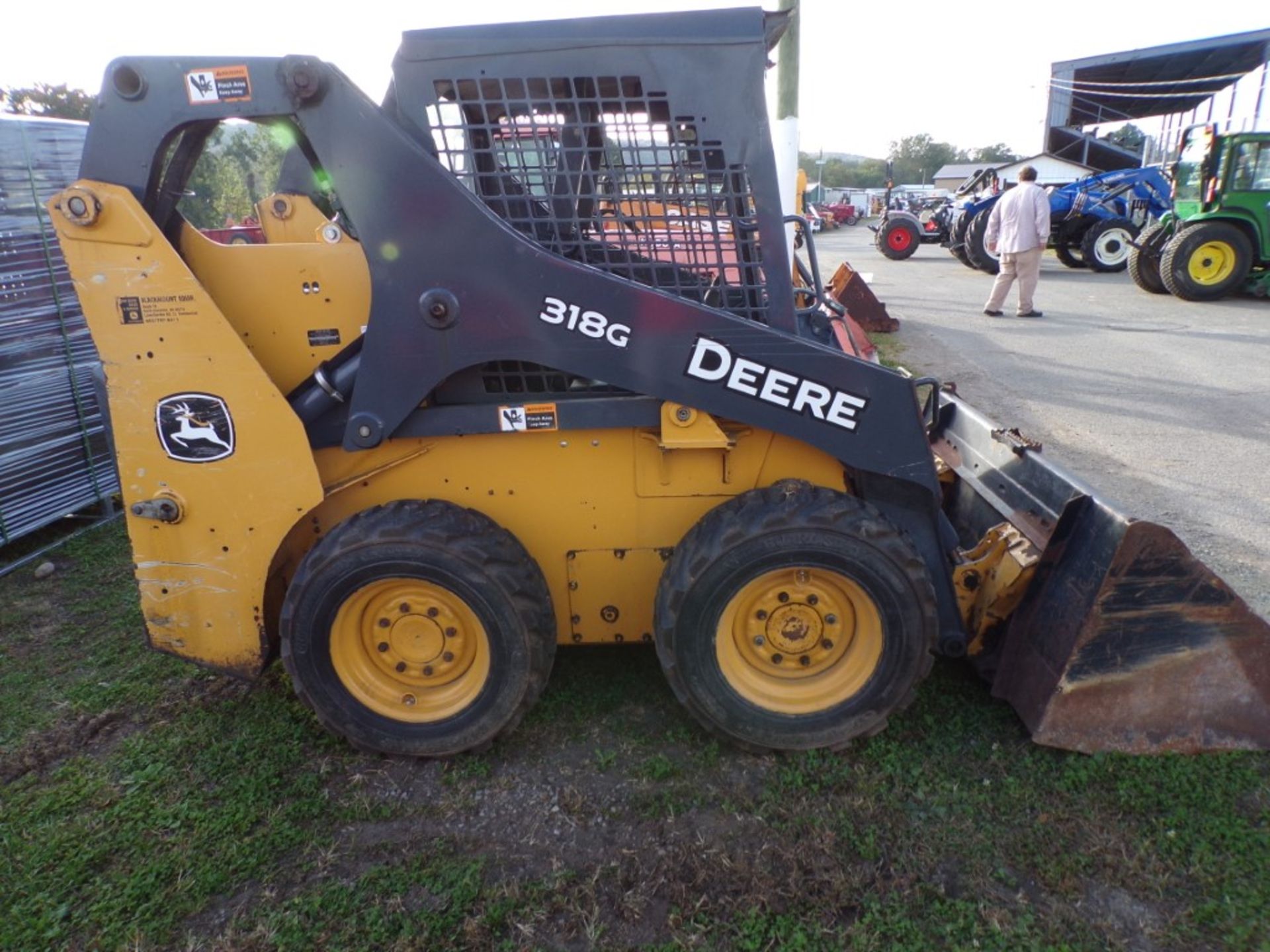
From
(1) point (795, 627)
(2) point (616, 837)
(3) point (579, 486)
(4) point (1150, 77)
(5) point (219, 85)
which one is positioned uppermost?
(4) point (1150, 77)

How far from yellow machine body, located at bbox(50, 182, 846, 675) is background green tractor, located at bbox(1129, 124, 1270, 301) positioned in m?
12.4

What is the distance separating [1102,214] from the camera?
15969 mm

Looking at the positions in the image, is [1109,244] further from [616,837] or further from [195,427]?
[195,427]

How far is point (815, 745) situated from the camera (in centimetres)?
288

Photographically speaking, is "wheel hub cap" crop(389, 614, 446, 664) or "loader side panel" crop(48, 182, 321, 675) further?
"wheel hub cap" crop(389, 614, 446, 664)

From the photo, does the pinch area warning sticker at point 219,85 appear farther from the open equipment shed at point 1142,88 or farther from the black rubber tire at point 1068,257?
the open equipment shed at point 1142,88

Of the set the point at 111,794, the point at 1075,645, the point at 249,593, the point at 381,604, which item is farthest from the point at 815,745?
the point at 111,794

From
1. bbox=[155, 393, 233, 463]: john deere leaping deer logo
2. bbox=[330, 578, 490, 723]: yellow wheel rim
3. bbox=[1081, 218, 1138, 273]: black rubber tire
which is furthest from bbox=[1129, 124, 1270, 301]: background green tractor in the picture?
bbox=[155, 393, 233, 463]: john deere leaping deer logo

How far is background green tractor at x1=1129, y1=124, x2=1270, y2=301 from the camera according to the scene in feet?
38.5

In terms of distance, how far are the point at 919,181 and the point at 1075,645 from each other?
81.2 meters

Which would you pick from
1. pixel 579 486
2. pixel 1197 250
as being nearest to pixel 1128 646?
pixel 579 486

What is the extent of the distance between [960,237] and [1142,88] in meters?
19.0

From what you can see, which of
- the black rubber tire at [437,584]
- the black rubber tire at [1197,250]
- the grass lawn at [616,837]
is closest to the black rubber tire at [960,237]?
the black rubber tire at [1197,250]

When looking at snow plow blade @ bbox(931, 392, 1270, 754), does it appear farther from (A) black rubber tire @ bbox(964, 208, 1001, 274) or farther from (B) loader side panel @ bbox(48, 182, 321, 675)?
(A) black rubber tire @ bbox(964, 208, 1001, 274)
